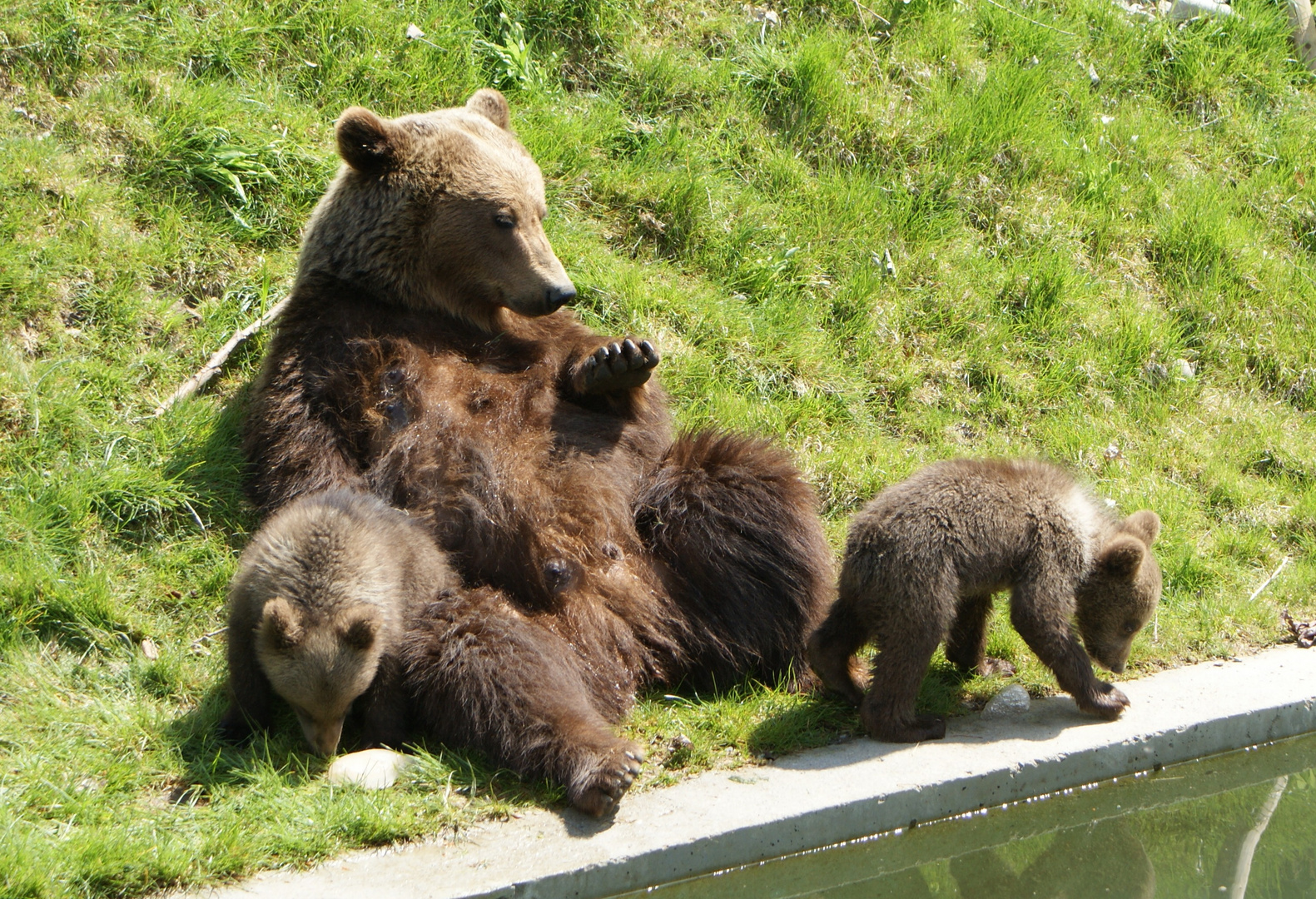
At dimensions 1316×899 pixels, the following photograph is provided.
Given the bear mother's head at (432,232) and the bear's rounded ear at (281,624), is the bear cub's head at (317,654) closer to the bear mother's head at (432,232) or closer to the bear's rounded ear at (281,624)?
the bear's rounded ear at (281,624)

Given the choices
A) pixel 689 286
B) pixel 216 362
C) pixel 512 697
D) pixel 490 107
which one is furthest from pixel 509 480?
pixel 689 286

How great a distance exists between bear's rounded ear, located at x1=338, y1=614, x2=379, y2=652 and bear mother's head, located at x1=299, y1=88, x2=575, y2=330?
1.92m

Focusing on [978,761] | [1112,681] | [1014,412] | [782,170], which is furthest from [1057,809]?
[782,170]

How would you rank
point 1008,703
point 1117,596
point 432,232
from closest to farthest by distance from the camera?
point 1117,596 < point 1008,703 < point 432,232

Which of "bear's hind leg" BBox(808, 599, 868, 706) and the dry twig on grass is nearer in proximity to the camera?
"bear's hind leg" BBox(808, 599, 868, 706)

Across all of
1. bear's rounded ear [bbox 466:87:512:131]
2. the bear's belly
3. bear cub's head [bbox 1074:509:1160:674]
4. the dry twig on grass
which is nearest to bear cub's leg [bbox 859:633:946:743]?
bear cub's head [bbox 1074:509:1160:674]

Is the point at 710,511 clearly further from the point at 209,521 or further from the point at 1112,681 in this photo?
the point at 209,521

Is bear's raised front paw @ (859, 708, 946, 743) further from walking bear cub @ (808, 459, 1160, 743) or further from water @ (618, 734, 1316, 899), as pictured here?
water @ (618, 734, 1316, 899)

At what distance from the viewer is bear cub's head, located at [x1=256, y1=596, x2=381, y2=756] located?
4.38 metres

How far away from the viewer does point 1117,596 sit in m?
4.98

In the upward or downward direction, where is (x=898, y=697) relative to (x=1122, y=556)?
downward

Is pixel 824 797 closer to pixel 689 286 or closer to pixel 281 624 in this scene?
pixel 281 624

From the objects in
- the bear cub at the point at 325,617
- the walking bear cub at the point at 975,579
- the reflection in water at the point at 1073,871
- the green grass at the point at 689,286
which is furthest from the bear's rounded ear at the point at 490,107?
the reflection in water at the point at 1073,871

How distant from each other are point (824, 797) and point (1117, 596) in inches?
60.5
